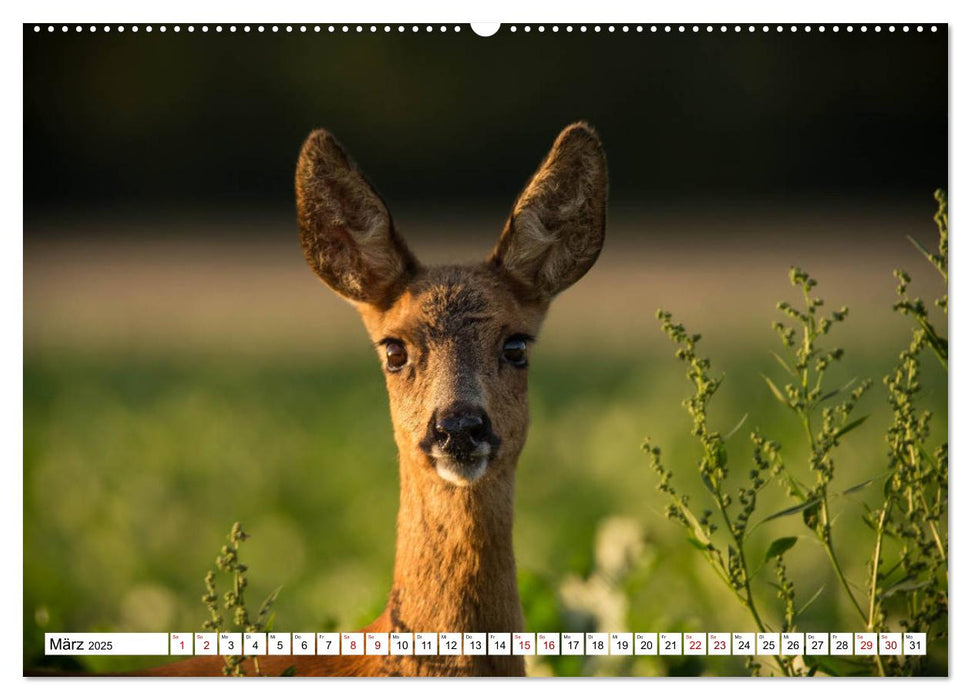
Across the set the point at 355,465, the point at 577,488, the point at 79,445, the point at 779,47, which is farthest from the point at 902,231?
the point at 79,445

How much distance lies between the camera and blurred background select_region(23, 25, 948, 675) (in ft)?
16.0

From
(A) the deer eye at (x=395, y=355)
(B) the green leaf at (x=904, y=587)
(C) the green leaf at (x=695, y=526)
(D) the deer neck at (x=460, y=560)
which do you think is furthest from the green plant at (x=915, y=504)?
(A) the deer eye at (x=395, y=355)

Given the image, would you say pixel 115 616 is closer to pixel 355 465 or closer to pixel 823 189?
pixel 355 465

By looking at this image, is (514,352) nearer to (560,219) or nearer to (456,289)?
(456,289)

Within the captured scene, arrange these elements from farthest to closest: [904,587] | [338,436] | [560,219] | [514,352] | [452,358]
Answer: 1. [338,436]
2. [560,219]
3. [514,352]
4. [452,358]
5. [904,587]

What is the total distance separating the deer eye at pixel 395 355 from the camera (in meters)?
4.43

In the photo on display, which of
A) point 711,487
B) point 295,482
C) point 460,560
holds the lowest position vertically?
point 460,560

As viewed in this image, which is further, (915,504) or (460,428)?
(915,504)

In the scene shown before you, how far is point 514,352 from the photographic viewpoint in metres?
4.45

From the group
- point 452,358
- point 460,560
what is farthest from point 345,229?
point 460,560

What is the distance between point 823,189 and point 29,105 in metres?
2.65

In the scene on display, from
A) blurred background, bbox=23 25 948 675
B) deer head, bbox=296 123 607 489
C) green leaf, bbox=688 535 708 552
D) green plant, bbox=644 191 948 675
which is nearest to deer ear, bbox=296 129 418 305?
deer head, bbox=296 123 607 489

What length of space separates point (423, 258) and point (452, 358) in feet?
1.84

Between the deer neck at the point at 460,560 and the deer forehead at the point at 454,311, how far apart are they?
1.26ft
